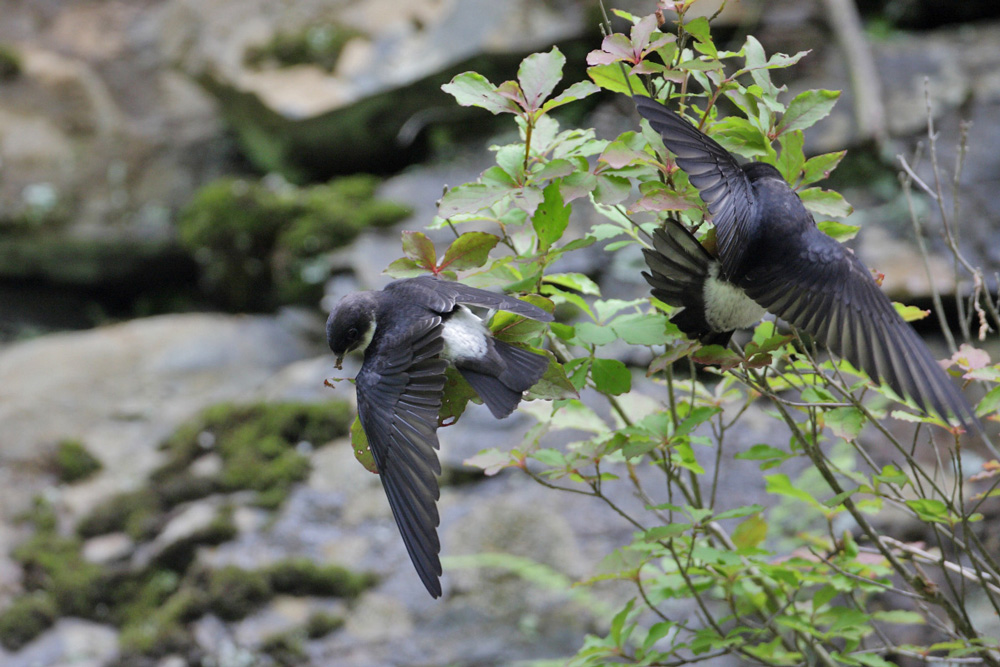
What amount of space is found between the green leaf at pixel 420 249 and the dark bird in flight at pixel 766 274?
0.39 metres

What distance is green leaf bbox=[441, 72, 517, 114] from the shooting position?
4.44 ft

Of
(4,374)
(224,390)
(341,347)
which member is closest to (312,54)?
(224,390)

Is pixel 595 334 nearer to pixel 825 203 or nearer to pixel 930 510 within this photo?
pixel 825 203

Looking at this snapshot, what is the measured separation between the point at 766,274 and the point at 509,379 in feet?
1.64

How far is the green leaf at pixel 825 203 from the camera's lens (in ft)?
4.58

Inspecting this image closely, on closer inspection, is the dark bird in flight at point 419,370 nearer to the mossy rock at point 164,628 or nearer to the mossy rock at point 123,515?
the mossy rock at point 164,628

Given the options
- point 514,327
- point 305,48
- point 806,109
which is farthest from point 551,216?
point 305,48

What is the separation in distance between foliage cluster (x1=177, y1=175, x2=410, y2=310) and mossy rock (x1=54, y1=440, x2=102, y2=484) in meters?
1.41

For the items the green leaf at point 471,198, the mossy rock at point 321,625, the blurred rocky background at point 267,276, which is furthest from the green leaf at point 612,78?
the mossy rock at point 321,625

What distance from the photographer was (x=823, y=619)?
1664 millimetres

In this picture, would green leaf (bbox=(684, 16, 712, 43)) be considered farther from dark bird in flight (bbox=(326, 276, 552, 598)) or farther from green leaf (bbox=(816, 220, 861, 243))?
dark bird in flight (bbox=(326, 276, 552, 598))

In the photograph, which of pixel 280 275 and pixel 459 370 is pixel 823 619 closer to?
pixel 459 370

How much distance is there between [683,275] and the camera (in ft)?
4.93

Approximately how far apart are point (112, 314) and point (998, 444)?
5687 mm
